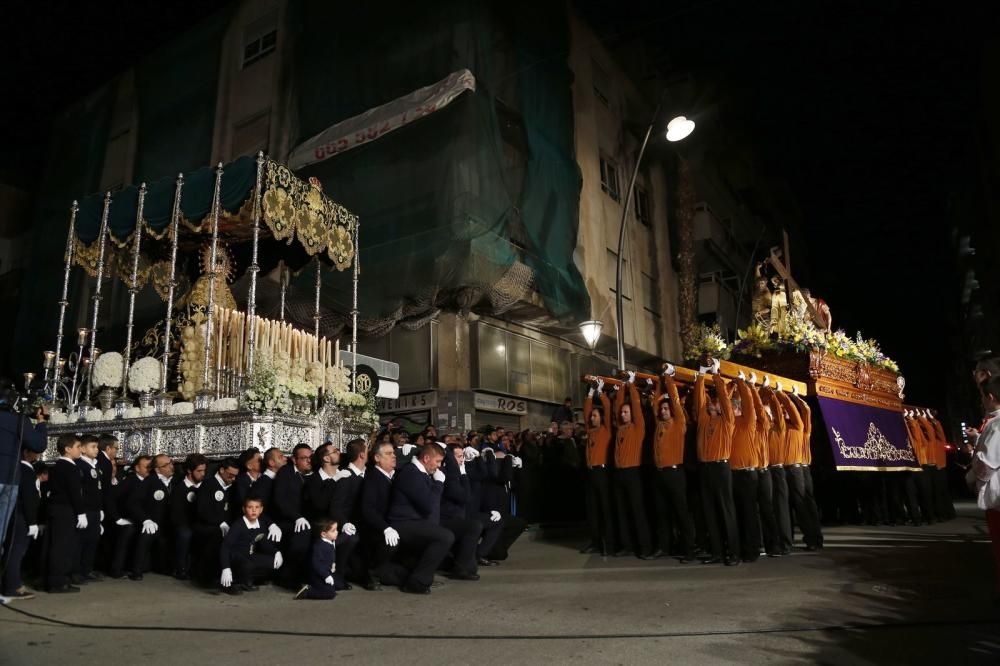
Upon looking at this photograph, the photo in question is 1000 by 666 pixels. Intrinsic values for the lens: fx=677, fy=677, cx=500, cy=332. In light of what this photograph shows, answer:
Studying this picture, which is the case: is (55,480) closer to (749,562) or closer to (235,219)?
(235,219)

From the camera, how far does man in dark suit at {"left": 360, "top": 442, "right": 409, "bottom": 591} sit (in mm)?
7035

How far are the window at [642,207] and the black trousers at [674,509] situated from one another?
1942 cm

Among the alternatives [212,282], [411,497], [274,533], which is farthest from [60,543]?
[212,282]

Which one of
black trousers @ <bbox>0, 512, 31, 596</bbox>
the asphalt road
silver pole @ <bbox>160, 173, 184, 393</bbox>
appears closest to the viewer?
the asphalt road

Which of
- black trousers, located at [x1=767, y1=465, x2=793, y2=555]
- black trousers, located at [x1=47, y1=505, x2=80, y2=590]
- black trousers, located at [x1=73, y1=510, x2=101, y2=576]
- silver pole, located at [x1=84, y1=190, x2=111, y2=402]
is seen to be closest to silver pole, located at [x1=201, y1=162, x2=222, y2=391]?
silver pole, located at [x1=84, y1=190, x2=111, y2=402]

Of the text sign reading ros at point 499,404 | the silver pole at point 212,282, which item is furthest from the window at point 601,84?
the silver pole at point 212,282

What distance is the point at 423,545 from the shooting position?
22.8ft

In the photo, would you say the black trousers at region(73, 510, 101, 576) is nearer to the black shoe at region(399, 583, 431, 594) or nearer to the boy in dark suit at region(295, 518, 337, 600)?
the boy in dark suit at region(295, 518, 337, 600)

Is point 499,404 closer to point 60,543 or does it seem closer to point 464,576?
point 464,576

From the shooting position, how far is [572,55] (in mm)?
23672

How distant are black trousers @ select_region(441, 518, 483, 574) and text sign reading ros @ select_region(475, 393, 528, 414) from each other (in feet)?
37.2

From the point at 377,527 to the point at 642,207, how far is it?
23.0 m

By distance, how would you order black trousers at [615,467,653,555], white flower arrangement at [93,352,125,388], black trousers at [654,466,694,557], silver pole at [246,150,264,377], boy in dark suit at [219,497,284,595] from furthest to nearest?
white flower arrangement at [93,352,125,388], silver pole at [246,150,264,377], black trousers at [615,467,653,555], black trousers at [654,466,694,557], boy in dark suit at [219,497,284,595]

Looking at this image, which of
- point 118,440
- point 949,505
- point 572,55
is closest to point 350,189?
point 572,55
